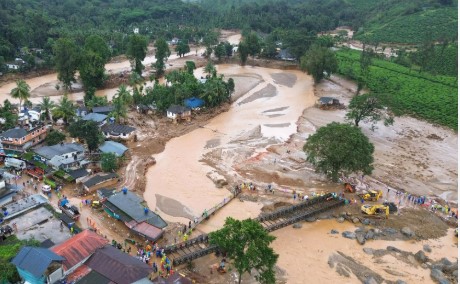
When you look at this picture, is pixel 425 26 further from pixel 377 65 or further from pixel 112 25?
pixel 112 25

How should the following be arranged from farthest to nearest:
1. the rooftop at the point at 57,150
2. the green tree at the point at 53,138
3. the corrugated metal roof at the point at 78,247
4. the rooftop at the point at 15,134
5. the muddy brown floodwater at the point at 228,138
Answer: the green tree at the point at 53,138 < the rooftop at the point at 15,134 < the rooftop at the point at 57,150 < the muddy brown floodwater at the point at 228,138 < the corrugated metal roof at the point at 78,247

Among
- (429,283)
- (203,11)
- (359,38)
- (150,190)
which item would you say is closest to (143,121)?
(150,190)

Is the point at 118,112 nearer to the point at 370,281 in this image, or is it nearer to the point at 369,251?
the point at 369,251

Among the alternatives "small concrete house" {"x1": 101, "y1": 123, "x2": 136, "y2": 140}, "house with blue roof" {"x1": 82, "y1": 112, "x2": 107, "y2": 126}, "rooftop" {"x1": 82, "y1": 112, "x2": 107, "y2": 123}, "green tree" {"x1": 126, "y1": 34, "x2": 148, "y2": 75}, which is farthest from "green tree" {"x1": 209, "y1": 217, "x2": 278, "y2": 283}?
"green tree" {"x1": 126, "y1": 34, "x2": 148, "y2": 75}

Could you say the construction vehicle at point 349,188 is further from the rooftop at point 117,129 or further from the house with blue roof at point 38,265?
the house with blue roof at point 38,265

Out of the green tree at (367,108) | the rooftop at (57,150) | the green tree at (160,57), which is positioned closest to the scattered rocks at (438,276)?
the green tree at (367,108)

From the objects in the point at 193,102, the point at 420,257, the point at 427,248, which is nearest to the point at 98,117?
the point at 193,102
